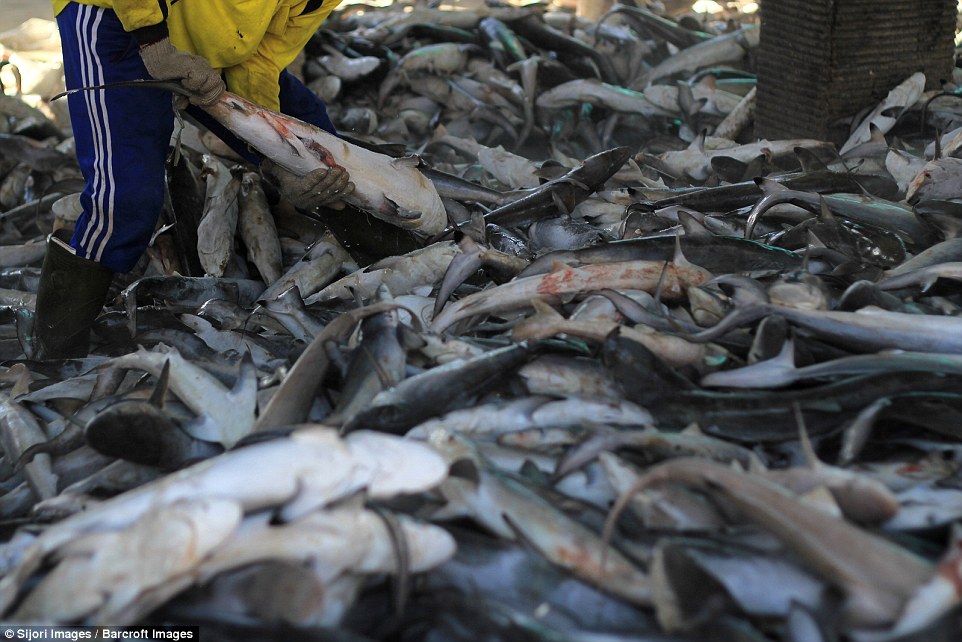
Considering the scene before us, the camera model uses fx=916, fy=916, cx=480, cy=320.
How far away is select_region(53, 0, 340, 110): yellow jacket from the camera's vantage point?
10.7 ft

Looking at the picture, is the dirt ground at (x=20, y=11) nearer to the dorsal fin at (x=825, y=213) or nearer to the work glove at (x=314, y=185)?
the work glove at (x=314, y=185)

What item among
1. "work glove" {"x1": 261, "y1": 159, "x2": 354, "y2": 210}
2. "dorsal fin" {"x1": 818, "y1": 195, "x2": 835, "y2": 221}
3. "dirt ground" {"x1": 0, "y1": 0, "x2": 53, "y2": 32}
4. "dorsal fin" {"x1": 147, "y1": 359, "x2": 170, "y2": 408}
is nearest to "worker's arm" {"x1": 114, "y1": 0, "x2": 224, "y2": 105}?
"work glove" {"x1": 261, "y1": 159, "x2": 354, "y2": 210}

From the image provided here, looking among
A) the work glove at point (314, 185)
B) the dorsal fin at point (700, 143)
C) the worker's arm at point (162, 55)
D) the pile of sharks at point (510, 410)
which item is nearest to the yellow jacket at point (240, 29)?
the worker's arm at point (162, 55)

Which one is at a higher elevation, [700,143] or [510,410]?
[510,410]

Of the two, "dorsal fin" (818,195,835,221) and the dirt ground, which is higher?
"dorsal fin" (818,195,835,221)

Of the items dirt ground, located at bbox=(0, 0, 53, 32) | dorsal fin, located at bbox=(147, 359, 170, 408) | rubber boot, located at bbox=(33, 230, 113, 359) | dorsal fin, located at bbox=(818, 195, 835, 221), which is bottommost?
dirt ground, located at bbox=(0, 0, 53, 32)

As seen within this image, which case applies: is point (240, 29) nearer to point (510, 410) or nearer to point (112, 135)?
point (112, 135)

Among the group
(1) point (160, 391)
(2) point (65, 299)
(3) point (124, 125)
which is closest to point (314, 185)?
(3) point (124, 125)

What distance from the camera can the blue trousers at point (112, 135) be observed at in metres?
3.32

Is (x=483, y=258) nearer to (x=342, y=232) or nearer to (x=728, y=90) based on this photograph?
(x=342, y=232)

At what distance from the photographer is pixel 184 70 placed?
315 centimetres

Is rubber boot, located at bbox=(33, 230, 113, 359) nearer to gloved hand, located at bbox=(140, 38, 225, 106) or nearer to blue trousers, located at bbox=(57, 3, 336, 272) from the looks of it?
blue trousers, located at bbox=(57, 3, 336, 272)

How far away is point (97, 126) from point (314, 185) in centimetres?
81

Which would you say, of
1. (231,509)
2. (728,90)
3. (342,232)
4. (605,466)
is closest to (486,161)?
(342,232)
